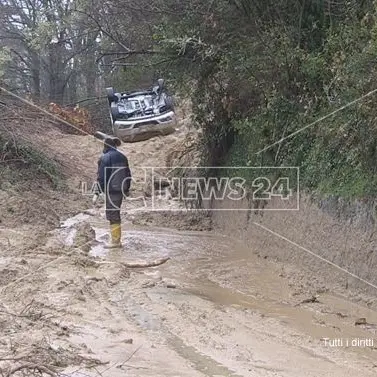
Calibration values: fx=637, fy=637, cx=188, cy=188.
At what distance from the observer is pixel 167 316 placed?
675 centimetres

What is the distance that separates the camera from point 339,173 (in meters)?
8.62

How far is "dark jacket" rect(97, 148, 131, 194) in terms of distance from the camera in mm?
11406

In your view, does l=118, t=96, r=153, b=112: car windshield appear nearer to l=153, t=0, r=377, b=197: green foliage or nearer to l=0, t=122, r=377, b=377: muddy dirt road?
l=153, t=0, r=377, b=197: green foliage

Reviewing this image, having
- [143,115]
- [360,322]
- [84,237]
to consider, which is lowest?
[360,322]

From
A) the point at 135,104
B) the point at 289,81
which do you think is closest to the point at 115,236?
the point at 289,81

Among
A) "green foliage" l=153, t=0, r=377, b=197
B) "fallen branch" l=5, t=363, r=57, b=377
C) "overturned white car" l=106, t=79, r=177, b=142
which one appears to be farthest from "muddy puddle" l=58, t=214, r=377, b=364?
"overturned white car" l=106, t=79, r=177, b=142

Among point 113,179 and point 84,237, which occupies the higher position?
point 113,179

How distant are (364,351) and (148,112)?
9.22m

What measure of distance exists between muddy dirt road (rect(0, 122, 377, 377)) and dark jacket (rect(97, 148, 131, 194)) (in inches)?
42.0

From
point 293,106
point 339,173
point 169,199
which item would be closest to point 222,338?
point 339,173

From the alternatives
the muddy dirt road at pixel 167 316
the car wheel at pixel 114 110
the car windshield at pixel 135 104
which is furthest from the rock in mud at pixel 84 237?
the car windshield at pixel 135 104

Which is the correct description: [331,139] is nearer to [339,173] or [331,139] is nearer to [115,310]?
[339,173]

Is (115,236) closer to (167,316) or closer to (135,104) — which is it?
(135,104)

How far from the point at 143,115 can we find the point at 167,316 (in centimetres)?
804
